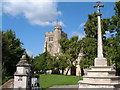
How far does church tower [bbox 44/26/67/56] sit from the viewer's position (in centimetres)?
7138

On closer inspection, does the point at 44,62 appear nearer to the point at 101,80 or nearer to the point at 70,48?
the point at 70,48

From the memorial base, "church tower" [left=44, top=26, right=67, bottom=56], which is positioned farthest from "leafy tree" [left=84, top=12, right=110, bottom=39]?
"church tower" [left=44, top=26, right=67, bottom=56]

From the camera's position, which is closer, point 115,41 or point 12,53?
point 115,41

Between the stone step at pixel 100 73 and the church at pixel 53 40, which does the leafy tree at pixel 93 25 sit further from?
the church at pixel 53 40

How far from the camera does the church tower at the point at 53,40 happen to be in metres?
71.4

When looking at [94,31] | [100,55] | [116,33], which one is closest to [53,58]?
[94,31]

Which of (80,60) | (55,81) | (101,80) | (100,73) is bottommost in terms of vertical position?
(55,81)

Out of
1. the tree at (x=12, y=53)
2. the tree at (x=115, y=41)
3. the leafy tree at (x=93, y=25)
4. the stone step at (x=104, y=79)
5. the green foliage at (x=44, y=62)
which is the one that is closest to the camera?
the stone step at (x=104, y=79)

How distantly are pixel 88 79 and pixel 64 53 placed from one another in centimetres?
3424

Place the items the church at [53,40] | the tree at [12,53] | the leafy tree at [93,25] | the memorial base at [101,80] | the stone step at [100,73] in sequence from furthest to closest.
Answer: the church at [53,40]
the leafy tree at [93,25]
the tree at [12,53]
the stone step at [100,73]
the memorial base at [101,80]

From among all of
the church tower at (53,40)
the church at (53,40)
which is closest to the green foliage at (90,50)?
the church at (53,40)

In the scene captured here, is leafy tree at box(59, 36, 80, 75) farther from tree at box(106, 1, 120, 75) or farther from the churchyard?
tree at box(106, 1, 120, 75)

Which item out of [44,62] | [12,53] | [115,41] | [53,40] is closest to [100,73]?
[115,41]

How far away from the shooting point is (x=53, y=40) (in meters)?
72.6
